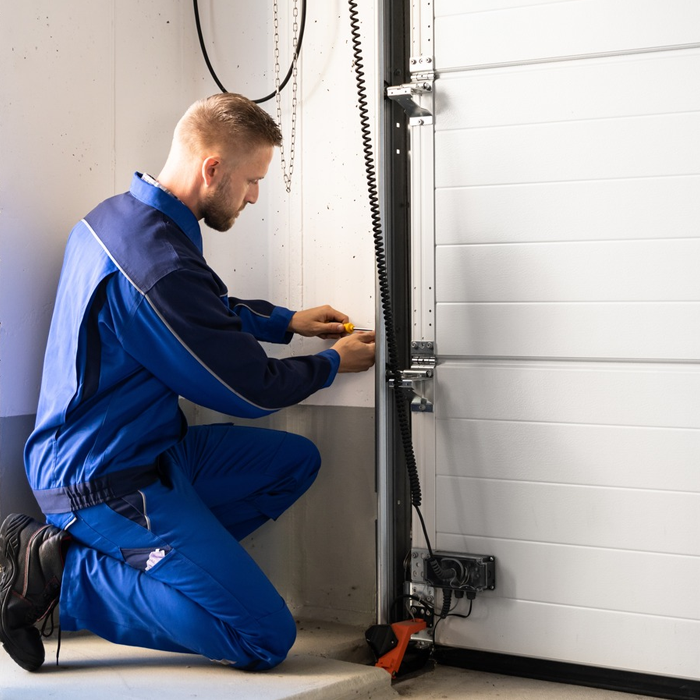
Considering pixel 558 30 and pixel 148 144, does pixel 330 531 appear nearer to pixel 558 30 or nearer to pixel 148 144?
pixel 148 144

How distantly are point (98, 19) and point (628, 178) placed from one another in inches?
73.4

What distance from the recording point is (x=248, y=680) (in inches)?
90.7

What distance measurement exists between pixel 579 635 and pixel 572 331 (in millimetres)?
974

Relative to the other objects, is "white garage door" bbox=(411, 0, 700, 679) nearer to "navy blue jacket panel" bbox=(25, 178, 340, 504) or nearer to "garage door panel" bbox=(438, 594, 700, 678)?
"garage door panel" bbox=(438, 594, 700, 678)

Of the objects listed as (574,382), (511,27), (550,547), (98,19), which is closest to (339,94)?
(511,27)

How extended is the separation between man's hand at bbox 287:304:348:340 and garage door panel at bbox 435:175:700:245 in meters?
0.47

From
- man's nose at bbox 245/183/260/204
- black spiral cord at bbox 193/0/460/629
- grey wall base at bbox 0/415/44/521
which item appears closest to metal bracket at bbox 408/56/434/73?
black spiral cord at bbox 193/0/460/629

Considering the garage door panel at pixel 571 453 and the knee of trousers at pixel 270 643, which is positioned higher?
the garage door panel at pixel 571 453

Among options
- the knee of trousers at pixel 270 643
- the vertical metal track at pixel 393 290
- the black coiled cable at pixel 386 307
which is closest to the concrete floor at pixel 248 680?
the knee of trousers at pixel 270 643

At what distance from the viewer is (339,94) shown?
3051mm

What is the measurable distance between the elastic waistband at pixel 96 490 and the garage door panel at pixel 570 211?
1.24m

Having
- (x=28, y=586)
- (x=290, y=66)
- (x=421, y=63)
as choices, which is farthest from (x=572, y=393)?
(x=28, y=586)

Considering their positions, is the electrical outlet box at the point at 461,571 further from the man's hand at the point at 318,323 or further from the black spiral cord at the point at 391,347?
the man's hand at the point at 318,323

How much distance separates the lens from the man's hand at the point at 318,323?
2.96 metres
